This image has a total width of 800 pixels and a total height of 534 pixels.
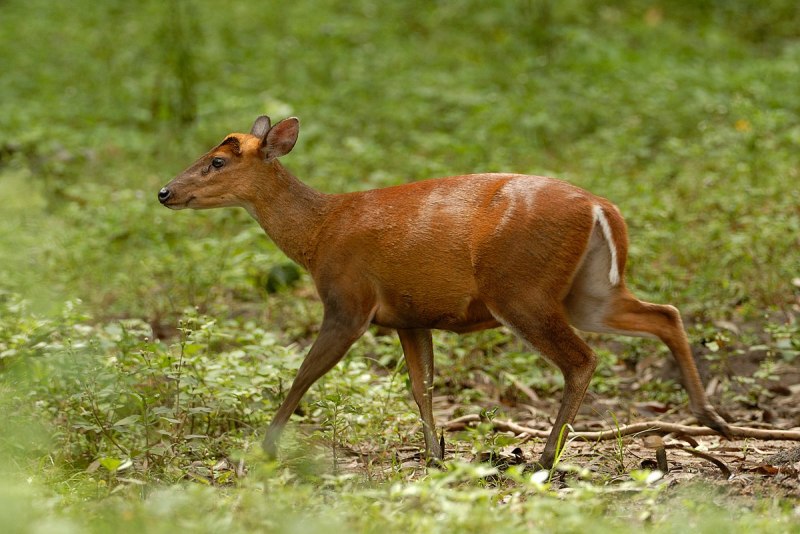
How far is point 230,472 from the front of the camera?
538 centimetres

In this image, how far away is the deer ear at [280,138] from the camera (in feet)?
19.5

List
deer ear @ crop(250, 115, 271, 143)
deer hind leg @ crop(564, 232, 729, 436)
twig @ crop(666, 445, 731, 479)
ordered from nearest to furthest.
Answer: twig @ crop(666, 445, 731, 479) → deer hind leg @ crop(564, 232, 729, 436) → deer ear @ crop(250, 115, 271, 143)

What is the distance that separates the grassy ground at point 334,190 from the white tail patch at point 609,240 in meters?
0.93

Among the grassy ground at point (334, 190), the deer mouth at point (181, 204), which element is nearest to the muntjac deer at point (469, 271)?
the grassy ground at point (334, 190)

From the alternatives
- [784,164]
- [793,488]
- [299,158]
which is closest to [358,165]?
[299,158]

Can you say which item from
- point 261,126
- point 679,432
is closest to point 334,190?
point 261,126

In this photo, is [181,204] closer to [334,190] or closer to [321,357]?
[321,357]

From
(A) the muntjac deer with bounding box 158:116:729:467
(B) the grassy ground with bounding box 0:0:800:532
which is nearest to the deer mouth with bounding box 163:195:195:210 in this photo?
(A) the muntjac deer with bounding box 158:116:729:467

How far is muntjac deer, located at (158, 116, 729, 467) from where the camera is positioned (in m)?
5.34

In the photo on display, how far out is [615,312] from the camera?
18.7 feet

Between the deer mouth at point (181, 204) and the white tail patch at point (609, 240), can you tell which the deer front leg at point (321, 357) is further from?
the white tail patch at point (609, 240)

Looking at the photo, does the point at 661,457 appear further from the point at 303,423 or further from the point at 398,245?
the point at 303,423

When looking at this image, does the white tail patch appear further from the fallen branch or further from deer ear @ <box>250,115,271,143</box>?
deer ear @ <box>250,115,271,143</box>

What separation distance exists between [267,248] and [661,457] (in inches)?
174
